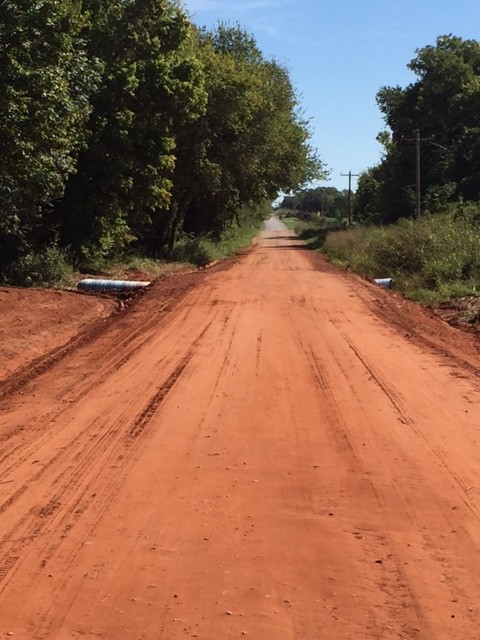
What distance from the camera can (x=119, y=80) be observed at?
24.8 metres

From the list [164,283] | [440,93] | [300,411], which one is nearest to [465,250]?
[164,283]

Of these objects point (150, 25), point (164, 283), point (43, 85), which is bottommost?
point (164, 283)

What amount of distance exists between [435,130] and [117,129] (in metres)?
41.1

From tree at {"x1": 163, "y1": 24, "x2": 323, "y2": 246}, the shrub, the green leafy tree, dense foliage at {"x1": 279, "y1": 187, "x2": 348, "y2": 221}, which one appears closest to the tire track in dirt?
the shrub

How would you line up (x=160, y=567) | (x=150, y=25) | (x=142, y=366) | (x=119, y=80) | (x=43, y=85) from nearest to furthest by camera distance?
(x=160, y=567), (x=142, y=366), (x=43, y=85), (x=119, y=80), (x=150, y=25)

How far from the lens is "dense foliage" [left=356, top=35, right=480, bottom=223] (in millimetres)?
54406

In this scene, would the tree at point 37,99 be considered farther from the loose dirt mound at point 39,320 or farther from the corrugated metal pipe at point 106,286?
the loose dirt mound at point 39,320

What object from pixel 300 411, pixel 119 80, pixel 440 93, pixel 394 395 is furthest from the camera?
pixel 440 93

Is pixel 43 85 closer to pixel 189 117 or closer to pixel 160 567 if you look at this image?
pixel 189 117

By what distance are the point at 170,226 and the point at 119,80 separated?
47.3ft

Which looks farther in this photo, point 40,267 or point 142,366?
point 40,267

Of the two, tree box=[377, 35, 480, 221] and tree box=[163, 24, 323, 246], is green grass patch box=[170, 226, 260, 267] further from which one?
tree box=[377, 35, 480, 221]

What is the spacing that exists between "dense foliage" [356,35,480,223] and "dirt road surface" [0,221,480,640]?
43.7m

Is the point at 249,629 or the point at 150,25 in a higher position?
the point at 150,25
